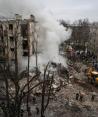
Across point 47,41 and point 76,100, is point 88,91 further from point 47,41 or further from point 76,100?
point 47,41

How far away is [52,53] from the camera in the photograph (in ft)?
113

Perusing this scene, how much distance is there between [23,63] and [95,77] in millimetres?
11331

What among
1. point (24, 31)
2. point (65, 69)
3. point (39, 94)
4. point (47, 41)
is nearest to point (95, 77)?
point (65, 69)

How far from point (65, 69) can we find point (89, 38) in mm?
32097

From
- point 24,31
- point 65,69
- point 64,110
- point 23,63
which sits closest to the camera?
point 64,110

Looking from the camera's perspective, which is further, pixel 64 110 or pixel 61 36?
pixel 61 36

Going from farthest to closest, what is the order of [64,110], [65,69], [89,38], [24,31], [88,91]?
[89,38] → [24,31] → [65,69] → [88,91] → [64,110]

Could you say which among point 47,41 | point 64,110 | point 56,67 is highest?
point 47,41

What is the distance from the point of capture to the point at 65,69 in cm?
3023

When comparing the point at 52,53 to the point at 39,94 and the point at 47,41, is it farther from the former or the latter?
the point at 39,94

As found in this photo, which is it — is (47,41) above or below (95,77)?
above

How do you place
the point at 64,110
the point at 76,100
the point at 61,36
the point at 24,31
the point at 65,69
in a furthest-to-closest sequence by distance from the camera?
1. the point at 61,36
2. the point at 24,31
3. the point at 65,69
4. the point at 76,100
5. the point at 64,110

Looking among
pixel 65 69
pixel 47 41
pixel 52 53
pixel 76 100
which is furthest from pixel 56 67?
pixel 76 100

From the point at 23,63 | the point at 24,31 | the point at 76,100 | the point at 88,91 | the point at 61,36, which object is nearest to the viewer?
the point at 76,100
